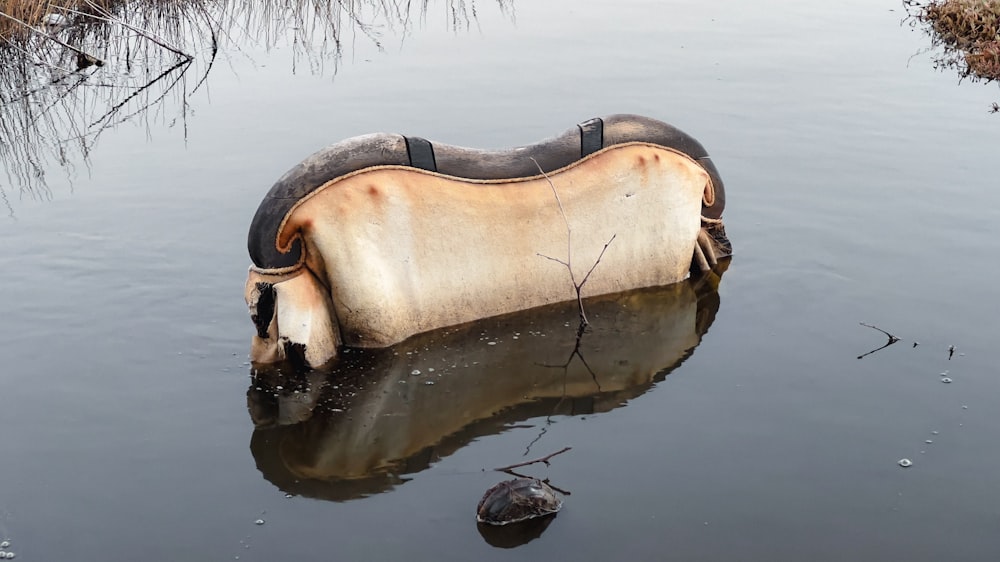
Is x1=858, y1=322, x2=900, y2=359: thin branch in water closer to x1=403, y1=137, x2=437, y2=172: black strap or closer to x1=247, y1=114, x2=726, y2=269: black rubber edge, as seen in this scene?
x1=247, y1=114, x2=726, y2=269: black rubber edge

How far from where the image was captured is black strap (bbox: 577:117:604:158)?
6754mm

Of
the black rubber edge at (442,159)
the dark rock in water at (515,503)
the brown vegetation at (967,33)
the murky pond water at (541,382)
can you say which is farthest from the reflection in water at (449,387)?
the brown vegetation at (967,33)

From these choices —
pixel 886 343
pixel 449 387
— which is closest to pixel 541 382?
pixel 449 387

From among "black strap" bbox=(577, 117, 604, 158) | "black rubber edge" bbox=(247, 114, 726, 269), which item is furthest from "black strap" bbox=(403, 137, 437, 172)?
"black strap" bbox=(577, 117, 604, 158)

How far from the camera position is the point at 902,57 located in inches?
482

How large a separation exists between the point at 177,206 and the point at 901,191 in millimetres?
5153

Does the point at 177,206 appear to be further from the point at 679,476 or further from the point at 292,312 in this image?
the point at 679,476

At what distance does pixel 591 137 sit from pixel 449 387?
1656mm

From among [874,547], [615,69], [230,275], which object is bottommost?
[874,547]

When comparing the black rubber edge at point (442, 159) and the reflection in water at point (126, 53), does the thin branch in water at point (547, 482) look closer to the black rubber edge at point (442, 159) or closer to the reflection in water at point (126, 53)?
the black rubber edge at point (442, 159)

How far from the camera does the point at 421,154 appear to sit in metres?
6.34

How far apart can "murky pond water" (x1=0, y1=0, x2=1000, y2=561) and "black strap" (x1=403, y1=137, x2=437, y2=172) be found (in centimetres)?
92

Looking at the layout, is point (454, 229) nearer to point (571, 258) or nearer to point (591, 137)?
point (571, 258)

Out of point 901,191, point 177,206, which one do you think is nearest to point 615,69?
point 901,191
